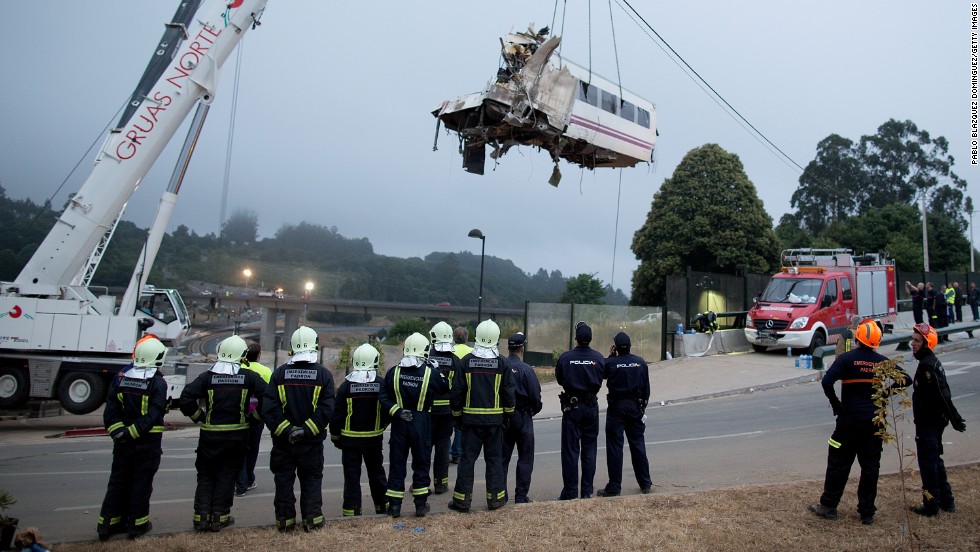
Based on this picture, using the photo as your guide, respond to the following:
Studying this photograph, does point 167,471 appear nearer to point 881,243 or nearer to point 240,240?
point 881,243

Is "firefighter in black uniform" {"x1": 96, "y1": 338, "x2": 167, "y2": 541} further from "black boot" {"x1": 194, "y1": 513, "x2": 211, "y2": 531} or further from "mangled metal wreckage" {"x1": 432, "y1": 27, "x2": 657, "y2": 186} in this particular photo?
"mangled metal wreckage" {"x1": 432, "y1": 27, "x2": 657, "y2": 186}

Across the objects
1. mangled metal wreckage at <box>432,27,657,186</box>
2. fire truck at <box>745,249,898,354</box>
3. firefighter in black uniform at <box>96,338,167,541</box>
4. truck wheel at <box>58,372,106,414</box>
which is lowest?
truck wheel at <box>58,372,106,414</box>

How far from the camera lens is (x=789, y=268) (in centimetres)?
2045

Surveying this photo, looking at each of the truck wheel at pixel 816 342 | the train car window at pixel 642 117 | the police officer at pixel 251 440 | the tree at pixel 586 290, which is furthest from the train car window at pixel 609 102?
the tree at pixel 586 290

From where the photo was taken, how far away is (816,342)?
19.0m

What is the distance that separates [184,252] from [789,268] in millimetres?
73870

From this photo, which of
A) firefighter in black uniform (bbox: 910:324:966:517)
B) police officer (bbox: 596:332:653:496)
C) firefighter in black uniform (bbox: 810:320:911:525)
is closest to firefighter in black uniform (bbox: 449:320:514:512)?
police officer (bbox: 596:332:653:496)

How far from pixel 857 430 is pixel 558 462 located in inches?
164

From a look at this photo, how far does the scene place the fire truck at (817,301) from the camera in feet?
61.9

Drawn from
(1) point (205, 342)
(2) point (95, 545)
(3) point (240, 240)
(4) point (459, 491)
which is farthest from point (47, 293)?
(3) point (240, 240)

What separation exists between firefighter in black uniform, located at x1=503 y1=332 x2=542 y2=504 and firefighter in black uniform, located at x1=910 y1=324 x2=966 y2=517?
12.4 ft

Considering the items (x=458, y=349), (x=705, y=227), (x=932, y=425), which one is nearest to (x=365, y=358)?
(x=458, y=349)

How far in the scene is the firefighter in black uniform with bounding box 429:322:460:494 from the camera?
7.09m

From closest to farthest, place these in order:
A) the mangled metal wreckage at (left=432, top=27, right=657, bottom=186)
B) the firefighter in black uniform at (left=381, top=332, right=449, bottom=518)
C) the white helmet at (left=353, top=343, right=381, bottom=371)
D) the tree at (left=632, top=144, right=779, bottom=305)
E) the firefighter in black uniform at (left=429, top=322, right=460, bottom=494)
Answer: the firefighter in black uniform at (left=381, top=332, right=449, bottom=518)
the white helmet at (left=353, top=343, right=381, bottom=371)
the firefighter in black uniform at (left=429, top=322, right=460, bottom=494)
the mangled metal wreckage at (left=432, top=27, right=657, bottom=186)
the tree at (left=632, top=144, right=779, bottom=305)
